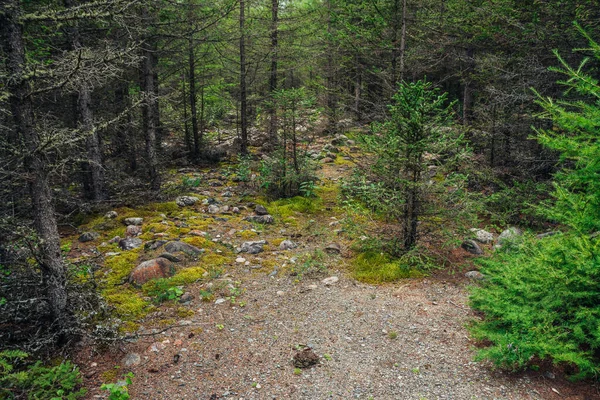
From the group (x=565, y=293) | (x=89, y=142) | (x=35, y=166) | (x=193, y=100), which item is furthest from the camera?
(x=193, y=100)

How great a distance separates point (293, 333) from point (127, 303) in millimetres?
2969

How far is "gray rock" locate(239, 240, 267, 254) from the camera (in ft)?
26.9

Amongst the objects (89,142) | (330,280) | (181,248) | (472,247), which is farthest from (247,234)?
(472,247)

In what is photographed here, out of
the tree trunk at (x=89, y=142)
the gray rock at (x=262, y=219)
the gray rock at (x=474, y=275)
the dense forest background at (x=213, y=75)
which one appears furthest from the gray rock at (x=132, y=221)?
the gray rock at (x=474, y=275)

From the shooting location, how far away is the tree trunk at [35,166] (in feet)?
13.0

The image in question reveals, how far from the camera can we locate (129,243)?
318 inches

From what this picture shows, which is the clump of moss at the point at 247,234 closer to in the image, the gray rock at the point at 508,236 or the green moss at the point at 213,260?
the green moss at the point at 213,260

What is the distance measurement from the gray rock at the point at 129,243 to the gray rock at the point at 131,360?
372 cm

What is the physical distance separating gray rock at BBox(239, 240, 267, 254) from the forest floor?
17cm

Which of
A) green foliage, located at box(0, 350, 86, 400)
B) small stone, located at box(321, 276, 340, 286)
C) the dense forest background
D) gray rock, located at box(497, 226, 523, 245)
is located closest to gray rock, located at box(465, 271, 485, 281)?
gray rock, located at box(497, 226, 523, 245)

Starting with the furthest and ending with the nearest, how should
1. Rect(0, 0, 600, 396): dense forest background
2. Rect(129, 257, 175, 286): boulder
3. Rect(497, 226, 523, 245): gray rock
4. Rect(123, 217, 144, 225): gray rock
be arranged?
Rect(123, 217, 144, 225): gray rock → Rect(129, 257, 175, 286): boulder → Rect(497, 226, 523, 245): gray rock → Rect(0, 0, 600, 396): dense forest background

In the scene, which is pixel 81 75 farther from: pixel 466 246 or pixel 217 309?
pixel 466 246

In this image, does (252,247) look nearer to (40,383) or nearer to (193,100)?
(40,383)

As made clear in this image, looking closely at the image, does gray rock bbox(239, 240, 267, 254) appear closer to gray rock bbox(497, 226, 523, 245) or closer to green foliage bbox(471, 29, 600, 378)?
green foliage bbox(471, 29, 600, 378)
